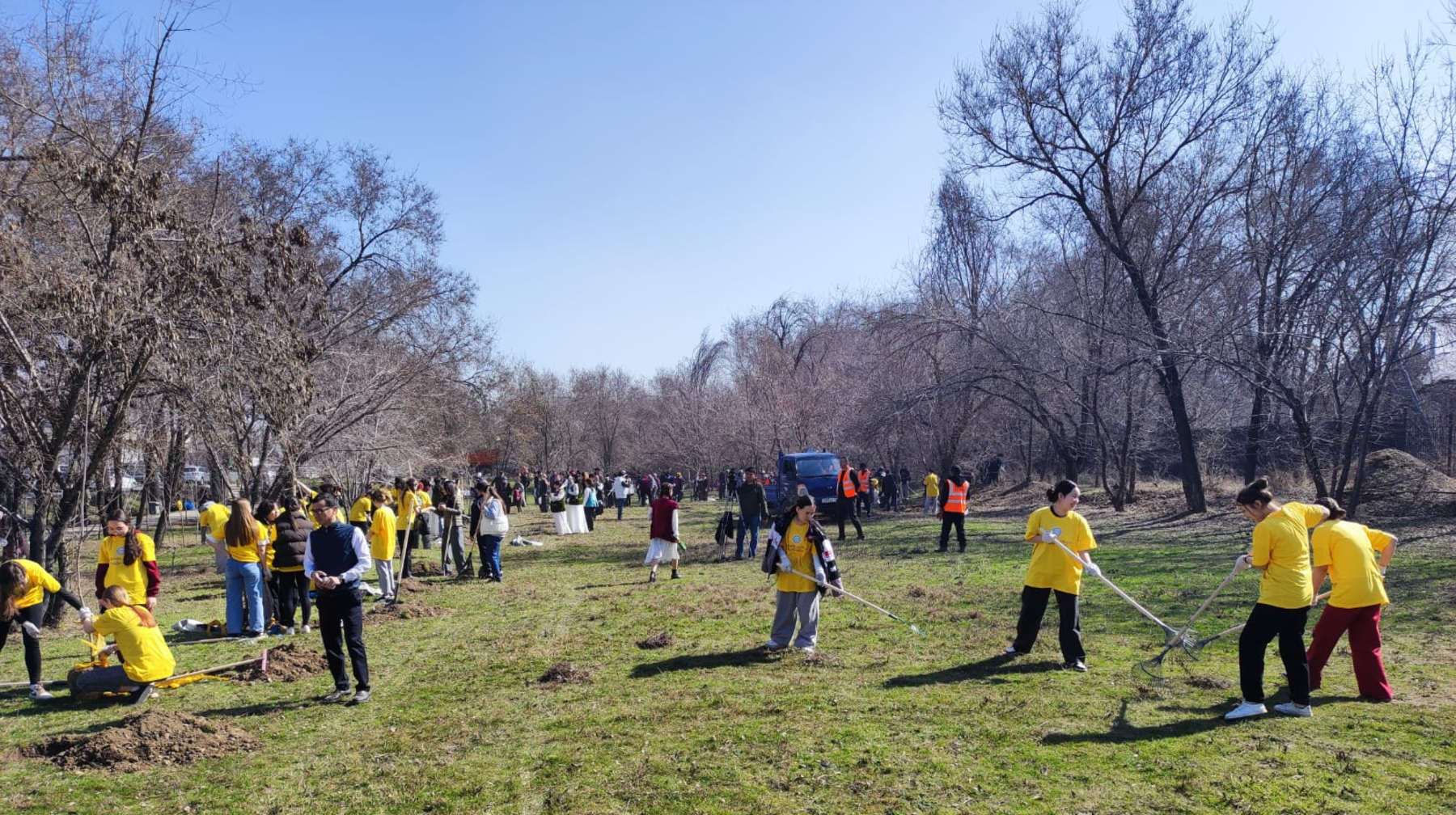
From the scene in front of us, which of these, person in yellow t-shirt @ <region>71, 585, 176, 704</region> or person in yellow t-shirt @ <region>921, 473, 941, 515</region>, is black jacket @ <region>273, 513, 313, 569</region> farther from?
person in yellow t-shirt @ <region>921, 473, 941, 515</region>

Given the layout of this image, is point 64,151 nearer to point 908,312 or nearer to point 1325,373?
point 908,312

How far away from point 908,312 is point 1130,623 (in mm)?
17914

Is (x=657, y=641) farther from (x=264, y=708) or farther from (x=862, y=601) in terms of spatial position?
(x=264, y=708)

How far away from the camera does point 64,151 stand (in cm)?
1145

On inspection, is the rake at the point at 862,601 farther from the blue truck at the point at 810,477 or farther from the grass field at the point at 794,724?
the blue truck at the point at 810,477

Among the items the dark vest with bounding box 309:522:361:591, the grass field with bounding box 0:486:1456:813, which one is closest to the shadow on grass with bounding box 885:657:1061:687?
the grass field with bounding box 0:486:1456:813

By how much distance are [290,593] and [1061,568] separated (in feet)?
28.9

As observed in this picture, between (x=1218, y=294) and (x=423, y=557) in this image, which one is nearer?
(x=423, y=557)

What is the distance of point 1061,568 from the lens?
788cm

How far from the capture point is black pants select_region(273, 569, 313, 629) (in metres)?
10.5

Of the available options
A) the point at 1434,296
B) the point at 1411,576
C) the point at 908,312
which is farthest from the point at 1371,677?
the point at 908,312

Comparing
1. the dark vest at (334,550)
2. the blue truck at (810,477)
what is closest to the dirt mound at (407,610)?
the dark vest at (334,550)

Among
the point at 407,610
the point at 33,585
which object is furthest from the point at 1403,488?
the point at 33,585

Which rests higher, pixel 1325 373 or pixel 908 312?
pixel 908 312
